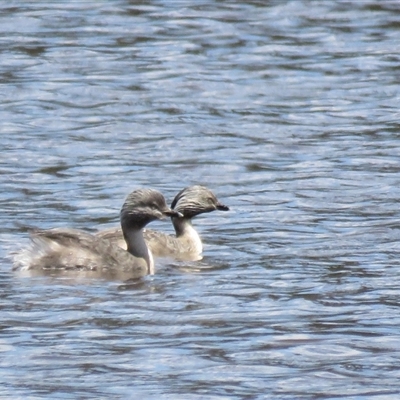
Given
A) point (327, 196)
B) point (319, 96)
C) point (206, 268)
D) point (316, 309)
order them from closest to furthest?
point (316, 309) < point (206, 268) < point (327, 196) < point (319, 96)

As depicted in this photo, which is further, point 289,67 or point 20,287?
point 289,67

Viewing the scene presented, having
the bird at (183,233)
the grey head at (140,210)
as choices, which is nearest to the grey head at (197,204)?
the bird at (183,233)

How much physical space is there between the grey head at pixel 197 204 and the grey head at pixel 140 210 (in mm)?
1077

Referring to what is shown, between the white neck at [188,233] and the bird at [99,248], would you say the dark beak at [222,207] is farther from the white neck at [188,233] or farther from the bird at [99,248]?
the bird at [99,248]

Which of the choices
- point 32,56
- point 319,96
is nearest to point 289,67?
point 319,96

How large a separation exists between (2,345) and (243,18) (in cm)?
1616

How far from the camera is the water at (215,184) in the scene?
10.7m

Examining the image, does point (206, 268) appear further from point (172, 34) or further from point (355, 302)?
point (172, 34)

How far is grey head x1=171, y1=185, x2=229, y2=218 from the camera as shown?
1577cm

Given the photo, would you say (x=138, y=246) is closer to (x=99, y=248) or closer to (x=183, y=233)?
(x=99, y=248)

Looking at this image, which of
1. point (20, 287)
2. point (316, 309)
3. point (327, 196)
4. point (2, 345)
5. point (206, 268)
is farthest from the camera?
point (327, 196)

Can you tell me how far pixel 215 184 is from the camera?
1773 centimetres

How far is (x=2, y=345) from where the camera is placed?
11023 mm

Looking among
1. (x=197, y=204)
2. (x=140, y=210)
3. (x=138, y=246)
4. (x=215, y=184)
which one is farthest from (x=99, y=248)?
(x=215, y=184)
